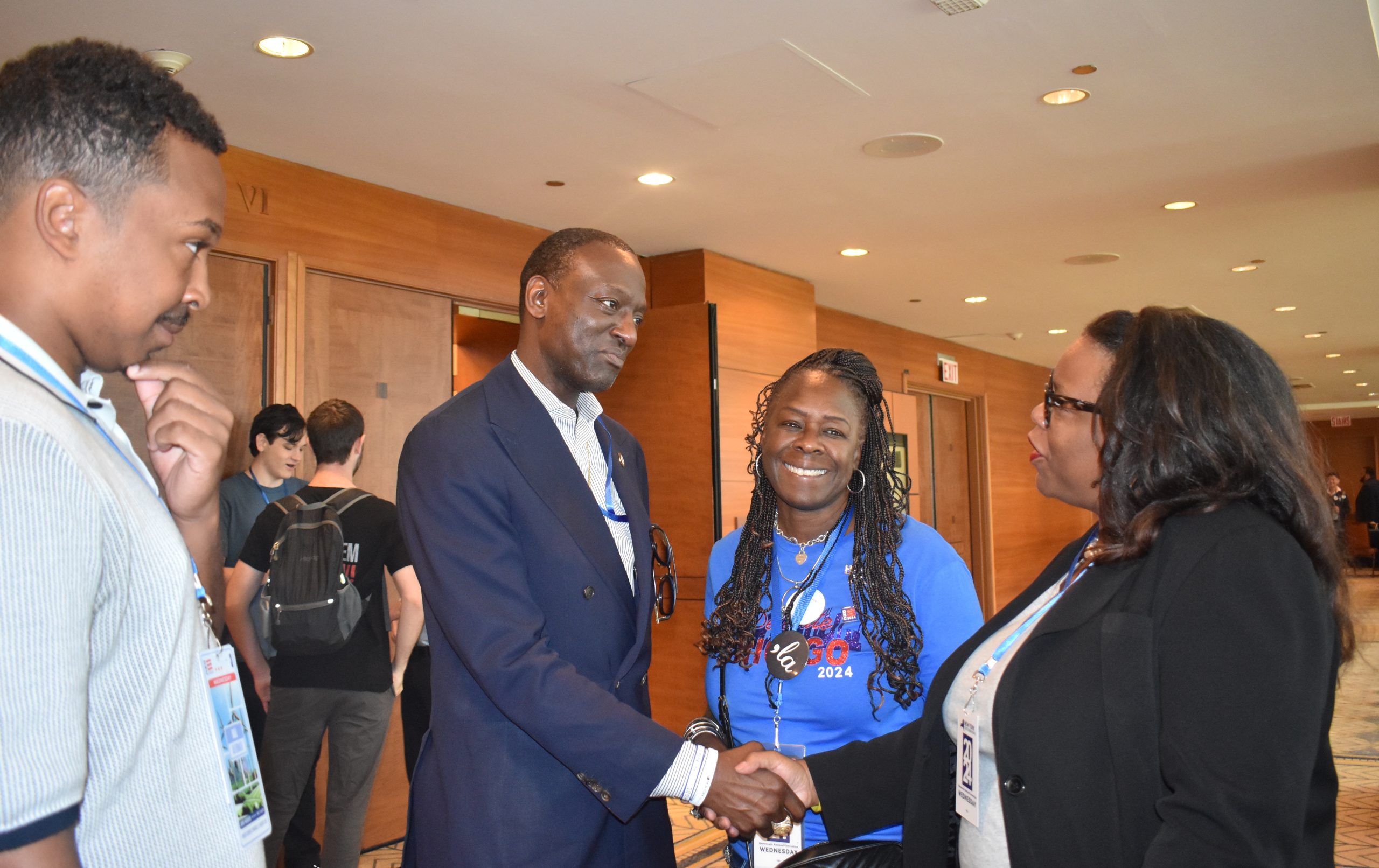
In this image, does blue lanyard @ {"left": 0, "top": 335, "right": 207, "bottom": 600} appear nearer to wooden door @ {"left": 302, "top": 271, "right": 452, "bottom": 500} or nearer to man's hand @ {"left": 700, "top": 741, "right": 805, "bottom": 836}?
man's hand @ {"left": 700, "top": 741, "right": 805, "bottom": 836}

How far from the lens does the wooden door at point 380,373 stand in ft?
15.3

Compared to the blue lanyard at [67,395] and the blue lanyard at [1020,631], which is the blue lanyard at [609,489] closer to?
the blue lanyard at [1020,631]


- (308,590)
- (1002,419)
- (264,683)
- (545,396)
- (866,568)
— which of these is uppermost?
(1002,419)

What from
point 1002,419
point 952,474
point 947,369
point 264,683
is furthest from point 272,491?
point 1002,419

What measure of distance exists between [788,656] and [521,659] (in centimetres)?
58

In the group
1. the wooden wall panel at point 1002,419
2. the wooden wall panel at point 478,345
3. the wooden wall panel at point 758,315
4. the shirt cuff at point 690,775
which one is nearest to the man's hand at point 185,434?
the shirt cuff at point 690,775

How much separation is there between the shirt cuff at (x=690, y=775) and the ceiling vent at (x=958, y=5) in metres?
2.61

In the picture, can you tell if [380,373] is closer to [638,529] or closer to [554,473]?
[638,529]

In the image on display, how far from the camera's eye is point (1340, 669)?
A: 1.37 meters

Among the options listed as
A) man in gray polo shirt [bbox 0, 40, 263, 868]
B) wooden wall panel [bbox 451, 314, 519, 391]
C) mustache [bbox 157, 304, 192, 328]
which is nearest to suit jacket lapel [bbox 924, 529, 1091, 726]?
man in gray polo shirt [bbox 0, 40, 263, 868]

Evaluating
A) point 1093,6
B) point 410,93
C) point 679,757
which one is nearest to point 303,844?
point 679,757

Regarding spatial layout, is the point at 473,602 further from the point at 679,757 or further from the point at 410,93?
the point at 410,93

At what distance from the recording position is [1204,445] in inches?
50.9

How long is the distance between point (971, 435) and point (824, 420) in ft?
32.6
